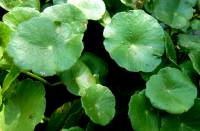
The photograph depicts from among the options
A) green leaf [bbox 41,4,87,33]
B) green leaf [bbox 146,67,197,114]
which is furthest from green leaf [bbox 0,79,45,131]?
green leaf [bbox 146,67,197,114]

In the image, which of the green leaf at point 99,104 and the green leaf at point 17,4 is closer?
the green leaf at point 99,104

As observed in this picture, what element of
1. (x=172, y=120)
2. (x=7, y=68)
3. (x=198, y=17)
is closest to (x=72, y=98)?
(x=7, y=68)

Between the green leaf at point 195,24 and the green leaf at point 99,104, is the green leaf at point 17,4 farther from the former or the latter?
the green leaf at point 195,24

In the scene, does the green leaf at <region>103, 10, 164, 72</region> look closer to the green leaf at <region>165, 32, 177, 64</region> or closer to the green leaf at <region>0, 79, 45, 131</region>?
the green leaf at <region>165, 32, 177, 64</region>

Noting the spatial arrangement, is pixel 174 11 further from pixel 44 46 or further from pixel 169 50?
pixel 44 46

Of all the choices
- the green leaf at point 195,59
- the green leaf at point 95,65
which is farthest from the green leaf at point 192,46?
the green leaf at point 95,65

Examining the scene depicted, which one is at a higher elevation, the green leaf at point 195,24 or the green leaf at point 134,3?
the green leaf at point 134,3
